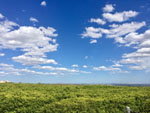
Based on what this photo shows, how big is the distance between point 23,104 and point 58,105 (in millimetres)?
2342

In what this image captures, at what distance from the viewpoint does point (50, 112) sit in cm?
828

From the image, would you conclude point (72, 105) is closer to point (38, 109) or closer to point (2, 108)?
point (38, 109)

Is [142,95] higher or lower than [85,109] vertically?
higher

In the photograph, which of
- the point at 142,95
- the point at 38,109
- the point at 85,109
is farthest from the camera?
the point at 142,95

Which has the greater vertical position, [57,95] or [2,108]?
[57,95]

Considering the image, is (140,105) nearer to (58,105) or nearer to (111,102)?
(111,102)

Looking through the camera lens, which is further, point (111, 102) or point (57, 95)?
point (57, 95)

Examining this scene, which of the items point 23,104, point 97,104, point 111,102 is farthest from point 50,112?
point 111,102

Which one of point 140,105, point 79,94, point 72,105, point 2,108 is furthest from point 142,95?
point 2,108

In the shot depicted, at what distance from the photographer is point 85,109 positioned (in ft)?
26.6

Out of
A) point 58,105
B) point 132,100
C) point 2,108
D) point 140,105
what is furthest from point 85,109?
point 2,108

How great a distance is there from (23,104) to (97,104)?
4.43 m

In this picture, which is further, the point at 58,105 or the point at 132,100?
the point at 132,100

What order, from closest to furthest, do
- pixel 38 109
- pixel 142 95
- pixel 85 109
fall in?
pixel 85 109
pixel 38 109
pixel 142 95
